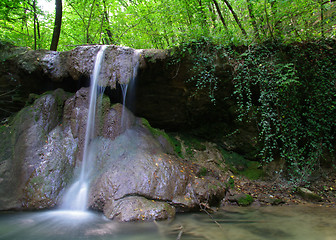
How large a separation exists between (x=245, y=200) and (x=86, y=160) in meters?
3.74

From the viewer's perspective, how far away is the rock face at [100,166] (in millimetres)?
3766

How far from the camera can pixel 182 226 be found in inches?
120

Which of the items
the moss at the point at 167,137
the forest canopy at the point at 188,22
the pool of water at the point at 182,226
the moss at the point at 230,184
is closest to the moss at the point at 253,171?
the moss at the point at 230,184

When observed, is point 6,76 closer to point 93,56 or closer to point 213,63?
point 93,56

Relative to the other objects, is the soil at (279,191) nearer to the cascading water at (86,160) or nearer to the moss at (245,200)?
the moss at (245,200)

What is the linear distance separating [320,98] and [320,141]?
1.14m

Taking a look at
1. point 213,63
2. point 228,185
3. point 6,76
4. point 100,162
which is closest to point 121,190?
point 100,162

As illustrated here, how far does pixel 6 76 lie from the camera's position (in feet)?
18.5

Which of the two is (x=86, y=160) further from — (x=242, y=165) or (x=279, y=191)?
(x=279, y=191)

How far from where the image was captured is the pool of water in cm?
269

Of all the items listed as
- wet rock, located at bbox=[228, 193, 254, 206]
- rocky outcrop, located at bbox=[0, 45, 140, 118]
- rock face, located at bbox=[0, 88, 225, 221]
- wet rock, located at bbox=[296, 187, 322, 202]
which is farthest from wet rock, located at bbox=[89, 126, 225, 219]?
wet rock, located at bbox=[296, 187, 322, 202]

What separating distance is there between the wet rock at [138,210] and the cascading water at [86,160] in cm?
80

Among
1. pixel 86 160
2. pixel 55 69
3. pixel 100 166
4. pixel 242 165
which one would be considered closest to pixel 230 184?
pixel 242 165

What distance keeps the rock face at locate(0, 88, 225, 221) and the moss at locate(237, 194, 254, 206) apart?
0.42 m
